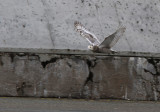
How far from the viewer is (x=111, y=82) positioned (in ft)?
30.2

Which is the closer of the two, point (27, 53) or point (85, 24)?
point (27, 53)

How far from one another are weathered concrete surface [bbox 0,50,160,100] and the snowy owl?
21cm

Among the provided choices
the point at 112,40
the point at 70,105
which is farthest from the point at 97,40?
the point at 70,105

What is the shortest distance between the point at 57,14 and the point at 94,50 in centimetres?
135

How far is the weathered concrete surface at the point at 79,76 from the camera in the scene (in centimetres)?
900

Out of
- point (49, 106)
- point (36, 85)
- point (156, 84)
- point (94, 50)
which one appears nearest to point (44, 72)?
point (36, 85)

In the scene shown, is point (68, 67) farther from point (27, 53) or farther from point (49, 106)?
point (49, 106)

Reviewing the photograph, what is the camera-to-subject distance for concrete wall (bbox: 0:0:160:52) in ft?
31.1

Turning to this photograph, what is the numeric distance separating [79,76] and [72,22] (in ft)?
4.24

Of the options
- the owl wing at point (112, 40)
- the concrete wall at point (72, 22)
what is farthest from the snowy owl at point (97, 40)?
the concrete wall at point (72, 22)

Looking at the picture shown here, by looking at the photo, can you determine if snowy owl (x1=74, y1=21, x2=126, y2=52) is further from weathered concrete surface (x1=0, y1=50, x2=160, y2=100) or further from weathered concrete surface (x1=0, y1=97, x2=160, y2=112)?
weathered concrete surface (x1=0, y1=97, x2=160, y2=112)

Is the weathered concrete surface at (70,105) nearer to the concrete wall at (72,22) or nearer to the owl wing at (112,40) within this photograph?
the owl wing at (112,40)

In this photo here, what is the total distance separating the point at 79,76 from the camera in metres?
9.16

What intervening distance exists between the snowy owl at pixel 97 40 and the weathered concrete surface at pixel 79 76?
21 cm
